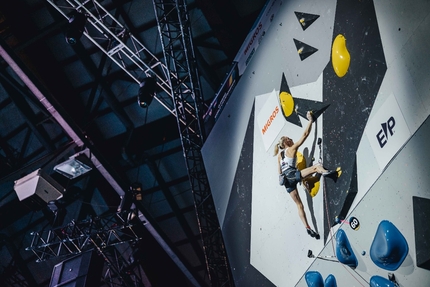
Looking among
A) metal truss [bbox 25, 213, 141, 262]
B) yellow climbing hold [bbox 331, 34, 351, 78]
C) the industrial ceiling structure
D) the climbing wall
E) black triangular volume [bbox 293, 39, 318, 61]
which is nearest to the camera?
the climbing wall

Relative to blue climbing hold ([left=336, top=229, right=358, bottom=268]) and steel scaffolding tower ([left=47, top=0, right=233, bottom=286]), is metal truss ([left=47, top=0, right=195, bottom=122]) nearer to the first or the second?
steel scaffolding tower ([left=47, top=0, right=233, bottom=286])

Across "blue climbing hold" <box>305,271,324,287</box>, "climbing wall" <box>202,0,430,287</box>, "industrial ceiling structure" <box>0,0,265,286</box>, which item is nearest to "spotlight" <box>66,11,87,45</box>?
"industrial ceiling structure" <box>0,0,265,286</box>

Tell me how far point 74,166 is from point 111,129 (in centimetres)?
211

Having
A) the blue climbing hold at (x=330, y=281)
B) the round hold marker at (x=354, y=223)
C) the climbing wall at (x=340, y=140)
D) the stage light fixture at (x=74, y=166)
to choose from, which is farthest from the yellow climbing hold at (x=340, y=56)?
the stage light fixture at (x=74, y=166)

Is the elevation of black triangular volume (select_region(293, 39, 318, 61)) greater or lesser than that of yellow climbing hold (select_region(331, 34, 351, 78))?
greater

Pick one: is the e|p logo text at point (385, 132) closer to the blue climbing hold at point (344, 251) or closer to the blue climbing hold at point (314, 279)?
the blue climbing hold at point (344, 251)

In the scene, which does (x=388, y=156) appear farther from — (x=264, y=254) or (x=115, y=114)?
(x=115, y=114)

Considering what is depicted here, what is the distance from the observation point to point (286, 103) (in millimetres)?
4395

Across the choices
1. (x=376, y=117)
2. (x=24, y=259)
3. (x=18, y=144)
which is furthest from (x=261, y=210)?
(x=24, y=259)

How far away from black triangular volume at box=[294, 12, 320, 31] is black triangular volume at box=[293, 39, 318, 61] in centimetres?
17

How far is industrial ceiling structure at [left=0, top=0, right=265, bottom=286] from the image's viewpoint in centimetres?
801

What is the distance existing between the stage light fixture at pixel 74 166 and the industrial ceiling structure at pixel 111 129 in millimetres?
115

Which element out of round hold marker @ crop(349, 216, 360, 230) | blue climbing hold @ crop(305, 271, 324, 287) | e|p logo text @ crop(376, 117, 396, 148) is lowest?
blue climbing hold @ crop(305, 271, 324, 287)

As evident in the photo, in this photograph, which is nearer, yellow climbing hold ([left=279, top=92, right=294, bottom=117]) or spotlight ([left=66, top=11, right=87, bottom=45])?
yellow climbing hold ([left=279, top=92, right=294, bottom=117])
